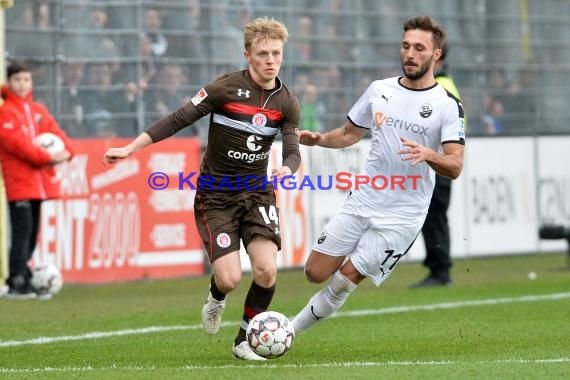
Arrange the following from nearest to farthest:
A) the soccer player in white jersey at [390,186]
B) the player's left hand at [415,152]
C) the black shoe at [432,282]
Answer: the player's left hand at [415,152], the soccer player in white jersey at [390,186], the black shoe at [432,282]

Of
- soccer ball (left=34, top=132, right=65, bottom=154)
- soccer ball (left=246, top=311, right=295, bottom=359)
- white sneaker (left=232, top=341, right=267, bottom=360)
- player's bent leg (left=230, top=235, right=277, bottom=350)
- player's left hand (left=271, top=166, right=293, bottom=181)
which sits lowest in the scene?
white sneaker (left=232, top=341, right=267, bottom=360)

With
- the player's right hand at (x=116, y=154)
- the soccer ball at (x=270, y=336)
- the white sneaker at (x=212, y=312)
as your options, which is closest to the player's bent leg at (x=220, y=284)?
the white sneaker at (x=212, y=312)

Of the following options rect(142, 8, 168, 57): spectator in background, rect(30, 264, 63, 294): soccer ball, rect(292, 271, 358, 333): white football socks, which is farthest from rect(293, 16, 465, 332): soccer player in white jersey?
rect(142, 8, 168, 57): spectator in background

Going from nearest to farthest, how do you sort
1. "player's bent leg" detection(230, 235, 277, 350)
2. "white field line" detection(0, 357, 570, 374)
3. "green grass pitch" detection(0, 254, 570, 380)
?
"green grass pitch" detection(0, 254, 570, 380) → "white field line" detection(0, 357, 570, 374) → "player's bent leg" detection(230, 235, 277, 350)

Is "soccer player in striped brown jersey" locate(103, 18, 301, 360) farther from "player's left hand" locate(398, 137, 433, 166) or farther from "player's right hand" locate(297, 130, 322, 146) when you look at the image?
"player's left hand" locate(398, 137, 433, 166)

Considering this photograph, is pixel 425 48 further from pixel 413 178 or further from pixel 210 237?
pixel 210 237

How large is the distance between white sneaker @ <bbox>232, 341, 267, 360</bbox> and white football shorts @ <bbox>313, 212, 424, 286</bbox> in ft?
3.03

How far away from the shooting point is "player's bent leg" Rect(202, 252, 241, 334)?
30.0ft

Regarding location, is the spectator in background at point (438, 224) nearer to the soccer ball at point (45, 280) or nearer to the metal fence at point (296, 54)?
Result: the soccer ball at point (45, 280)

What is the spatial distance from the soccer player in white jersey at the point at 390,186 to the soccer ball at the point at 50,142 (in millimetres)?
5027

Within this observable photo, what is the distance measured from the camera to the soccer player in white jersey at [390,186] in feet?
30.8

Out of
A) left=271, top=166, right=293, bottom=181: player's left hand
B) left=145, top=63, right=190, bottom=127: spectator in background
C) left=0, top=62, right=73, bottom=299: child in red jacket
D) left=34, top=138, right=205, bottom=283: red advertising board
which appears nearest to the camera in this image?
left=271, top=166, right=293, bottom=181: player's left hand

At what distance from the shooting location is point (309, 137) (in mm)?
9594

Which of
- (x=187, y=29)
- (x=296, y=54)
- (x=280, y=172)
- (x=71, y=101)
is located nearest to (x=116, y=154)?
(x=280, y=172)
